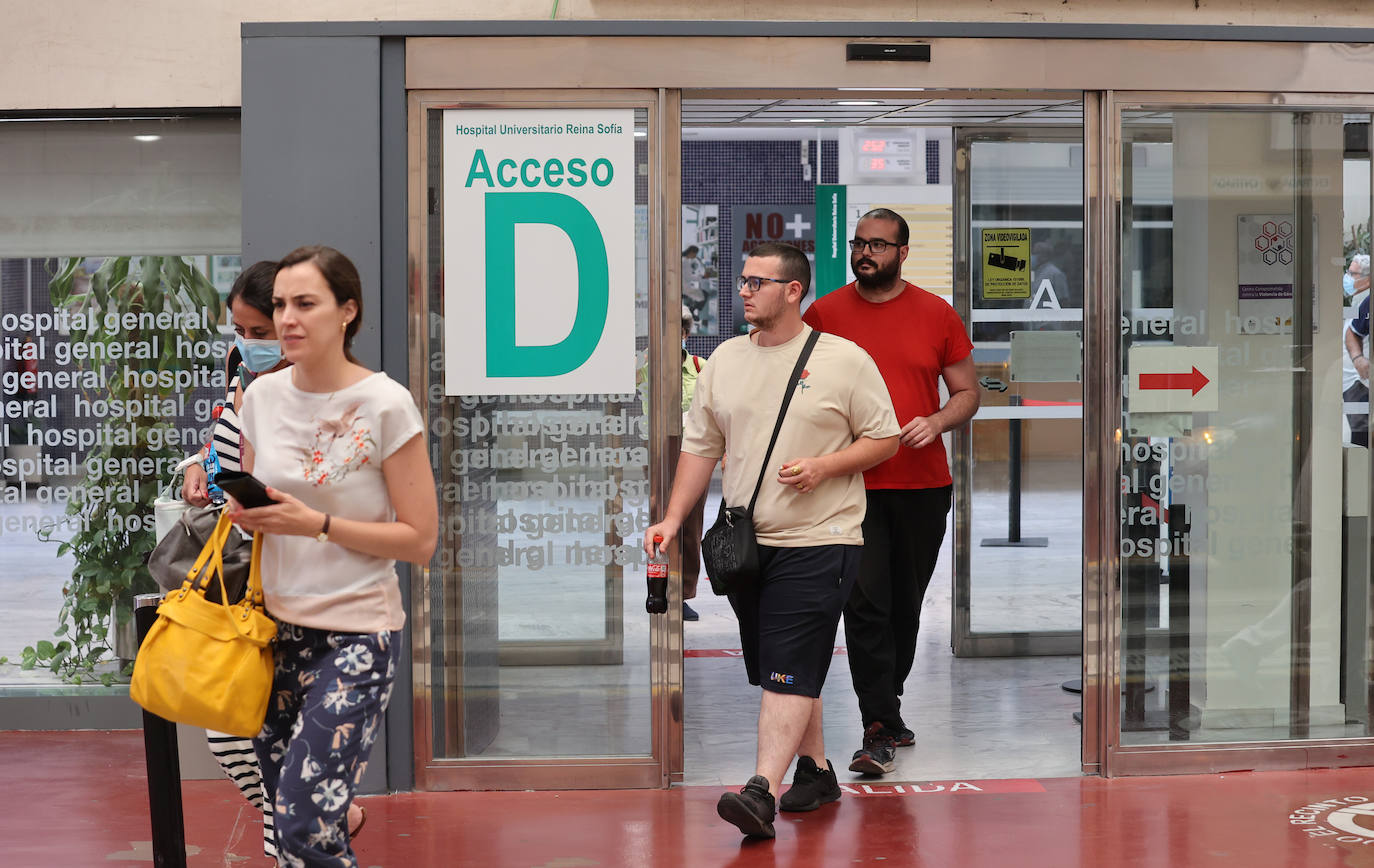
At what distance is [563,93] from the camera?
15.7 ft

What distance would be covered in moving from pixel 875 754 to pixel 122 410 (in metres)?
3.11

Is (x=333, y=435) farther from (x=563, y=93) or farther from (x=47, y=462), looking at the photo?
(x=47, y=462)

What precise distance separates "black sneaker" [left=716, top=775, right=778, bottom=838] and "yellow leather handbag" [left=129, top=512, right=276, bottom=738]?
1.54 m

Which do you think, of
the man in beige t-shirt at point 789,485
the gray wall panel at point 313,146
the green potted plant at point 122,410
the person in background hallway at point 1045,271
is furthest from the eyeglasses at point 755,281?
the person in background hallway at point 1045,271

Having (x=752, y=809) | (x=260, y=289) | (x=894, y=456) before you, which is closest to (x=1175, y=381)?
(x=894, y=456)

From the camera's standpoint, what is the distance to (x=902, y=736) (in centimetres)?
540

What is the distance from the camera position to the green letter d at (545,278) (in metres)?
4.80

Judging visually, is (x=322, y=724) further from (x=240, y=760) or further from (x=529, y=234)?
(x=529, y=234)

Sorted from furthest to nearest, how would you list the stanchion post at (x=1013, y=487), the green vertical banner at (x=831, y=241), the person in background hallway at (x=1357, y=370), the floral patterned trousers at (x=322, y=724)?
the green vertical banner at (x=831, y=241), the stanchion post at (x=1013, y=487), the person in background hallway at (x=1357, y=370), the floral patterned trousers at (x=322, y=724)

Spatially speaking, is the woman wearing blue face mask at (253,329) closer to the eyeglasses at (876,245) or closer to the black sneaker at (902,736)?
the eyeglasses at (876,245)

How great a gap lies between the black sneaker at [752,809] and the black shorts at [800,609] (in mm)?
290

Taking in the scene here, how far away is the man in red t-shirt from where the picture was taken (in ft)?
16.5

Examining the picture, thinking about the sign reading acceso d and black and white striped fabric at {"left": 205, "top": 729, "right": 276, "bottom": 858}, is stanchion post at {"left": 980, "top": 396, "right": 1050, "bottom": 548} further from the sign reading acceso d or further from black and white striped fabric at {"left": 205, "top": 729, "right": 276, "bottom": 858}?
black and white striped fabric at {"left": 205, "top": 729, "right": 276, "bottom": 858}

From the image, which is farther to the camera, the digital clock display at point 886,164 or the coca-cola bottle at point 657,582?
the digital clock display at point 886,164
